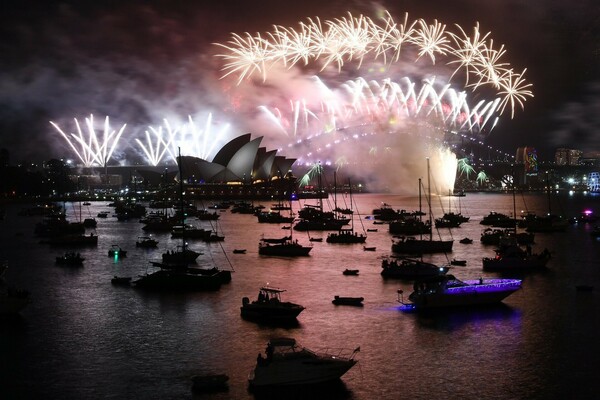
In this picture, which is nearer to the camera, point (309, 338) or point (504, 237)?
point (309, 338)

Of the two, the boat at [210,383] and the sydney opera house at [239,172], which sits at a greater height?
the sydney opera house at [239,172]

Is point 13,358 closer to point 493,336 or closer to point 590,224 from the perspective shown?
point 493,336

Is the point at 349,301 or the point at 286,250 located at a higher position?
the point at 286,250

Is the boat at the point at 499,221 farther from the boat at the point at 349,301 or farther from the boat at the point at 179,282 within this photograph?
the boat at the point at 179,282

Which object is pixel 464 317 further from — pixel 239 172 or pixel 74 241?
pixel 239 172

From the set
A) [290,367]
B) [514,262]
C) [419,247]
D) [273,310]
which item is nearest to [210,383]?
[290,367]

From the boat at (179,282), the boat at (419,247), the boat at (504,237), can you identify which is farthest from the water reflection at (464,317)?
the boat at (504,237)
